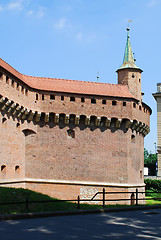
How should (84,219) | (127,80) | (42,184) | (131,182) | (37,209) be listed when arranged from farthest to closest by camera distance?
(127,80), (131,182), (42,184), (37,209), (84,219)

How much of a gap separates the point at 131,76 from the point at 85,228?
76.8 feet

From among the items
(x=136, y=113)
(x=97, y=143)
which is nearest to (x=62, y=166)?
(x=97, y=143)

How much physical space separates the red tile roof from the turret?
687 millimetres

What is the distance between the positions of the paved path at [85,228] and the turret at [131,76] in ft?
65.3

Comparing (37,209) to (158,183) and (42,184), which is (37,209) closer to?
(42,184)

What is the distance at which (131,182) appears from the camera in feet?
97.6

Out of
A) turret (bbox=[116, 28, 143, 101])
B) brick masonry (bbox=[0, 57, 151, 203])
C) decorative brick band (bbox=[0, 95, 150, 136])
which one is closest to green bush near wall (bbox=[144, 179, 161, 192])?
brick masonry (bbox=[0, 57, 151, 203])

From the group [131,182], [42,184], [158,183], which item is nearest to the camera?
[42,184]

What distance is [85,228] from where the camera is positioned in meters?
10.4

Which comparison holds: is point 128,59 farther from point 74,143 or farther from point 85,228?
point 85,228

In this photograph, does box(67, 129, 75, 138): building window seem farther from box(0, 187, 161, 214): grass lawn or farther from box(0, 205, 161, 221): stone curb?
box(0, 205, 161, 221): stone curb

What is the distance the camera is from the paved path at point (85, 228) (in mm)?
9242

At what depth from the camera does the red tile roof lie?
29.1 m

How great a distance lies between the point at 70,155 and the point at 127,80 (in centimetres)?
927
